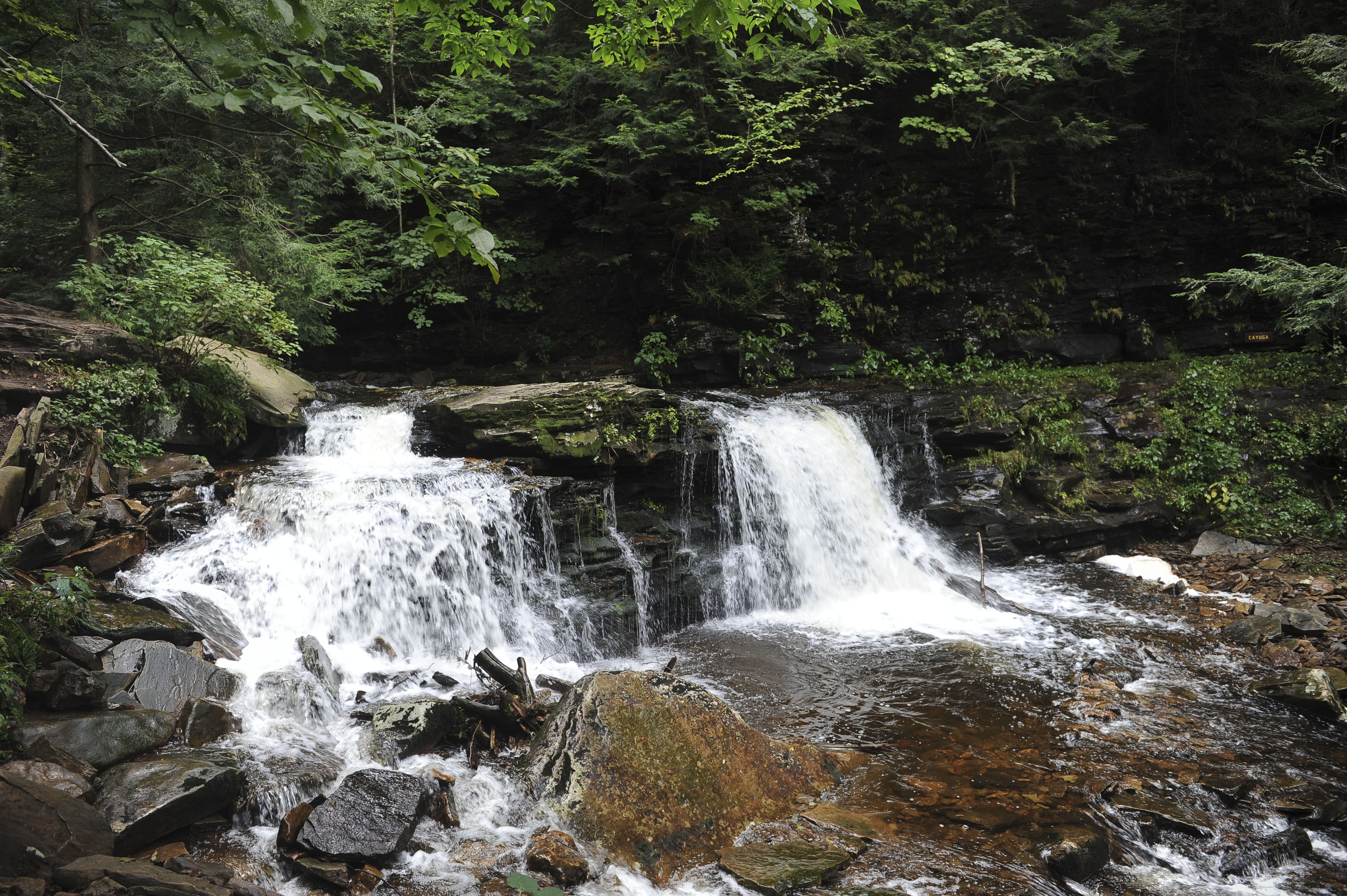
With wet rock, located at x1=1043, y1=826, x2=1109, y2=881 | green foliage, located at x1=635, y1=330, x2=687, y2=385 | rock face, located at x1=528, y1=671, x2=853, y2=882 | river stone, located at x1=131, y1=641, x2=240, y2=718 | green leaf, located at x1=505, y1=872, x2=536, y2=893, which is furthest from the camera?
green foliage, located at x1=635, y1=330, x2=687, y2=385

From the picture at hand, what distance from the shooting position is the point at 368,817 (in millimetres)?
3793

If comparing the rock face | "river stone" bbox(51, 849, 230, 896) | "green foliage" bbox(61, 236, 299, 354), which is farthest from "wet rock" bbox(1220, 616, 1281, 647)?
"green foliage" bbox(61, 236, 299, 354)

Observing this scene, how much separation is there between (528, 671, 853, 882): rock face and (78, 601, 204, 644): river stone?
2.92m

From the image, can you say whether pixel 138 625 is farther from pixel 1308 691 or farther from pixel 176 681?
pixel 1308 691

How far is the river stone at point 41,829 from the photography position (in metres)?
2.70

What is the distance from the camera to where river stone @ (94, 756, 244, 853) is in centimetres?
328

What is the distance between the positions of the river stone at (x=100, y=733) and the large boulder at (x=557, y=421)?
16.1 ft

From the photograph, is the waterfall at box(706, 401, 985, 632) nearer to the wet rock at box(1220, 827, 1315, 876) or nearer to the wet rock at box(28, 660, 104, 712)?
the wet rock at box(1220, 827, 1315, 876)

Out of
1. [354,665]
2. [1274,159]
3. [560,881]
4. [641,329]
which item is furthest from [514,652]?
[1274,159]

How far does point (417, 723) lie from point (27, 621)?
237 centimetres

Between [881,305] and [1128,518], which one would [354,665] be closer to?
[1128,518]

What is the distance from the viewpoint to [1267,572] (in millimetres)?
8883

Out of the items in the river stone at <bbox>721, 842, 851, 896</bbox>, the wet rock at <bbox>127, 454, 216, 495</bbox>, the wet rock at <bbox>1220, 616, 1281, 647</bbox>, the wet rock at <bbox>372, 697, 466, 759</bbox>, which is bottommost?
the river stone at <bbox>721, 842, 851, 896</bbox>

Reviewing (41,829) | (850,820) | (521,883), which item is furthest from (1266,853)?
(41,829)
